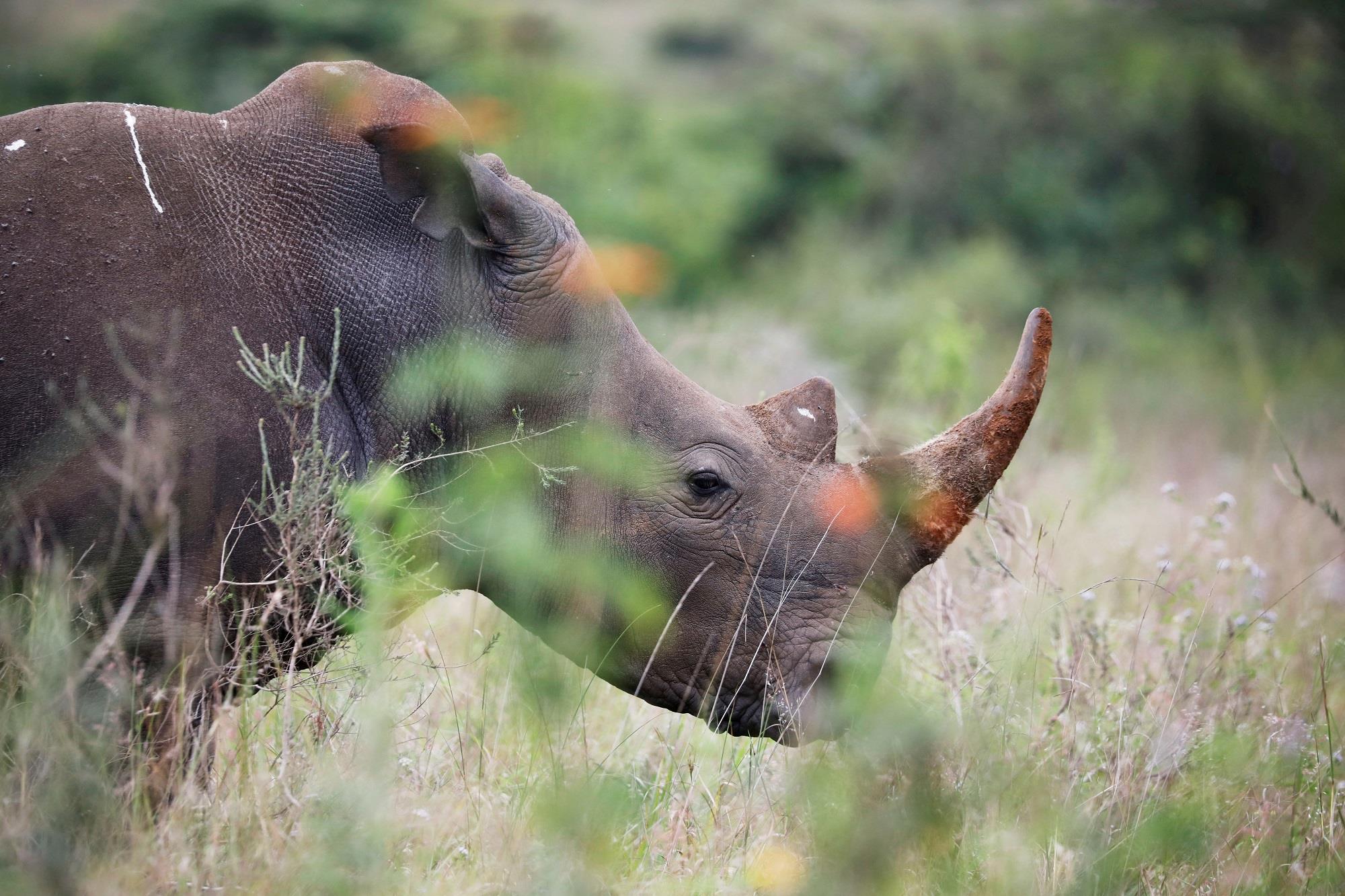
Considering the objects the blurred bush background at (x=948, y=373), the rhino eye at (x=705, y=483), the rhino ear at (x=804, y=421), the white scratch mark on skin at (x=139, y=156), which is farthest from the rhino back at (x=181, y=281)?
the rhino ear at (x=804, y=421)

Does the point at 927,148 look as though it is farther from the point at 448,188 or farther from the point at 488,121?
the point at 448,188

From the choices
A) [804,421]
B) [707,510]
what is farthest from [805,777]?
[804,421]

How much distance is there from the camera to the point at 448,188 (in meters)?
4.02

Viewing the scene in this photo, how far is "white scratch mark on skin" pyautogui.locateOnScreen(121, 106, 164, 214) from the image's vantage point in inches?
146

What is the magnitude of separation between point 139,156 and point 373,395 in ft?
3.06

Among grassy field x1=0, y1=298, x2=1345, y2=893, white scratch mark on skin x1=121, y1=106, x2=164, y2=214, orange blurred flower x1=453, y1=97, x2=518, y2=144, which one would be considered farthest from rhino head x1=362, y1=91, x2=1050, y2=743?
orange blurred flower x1=453, y1=97, x2=518, y2=144

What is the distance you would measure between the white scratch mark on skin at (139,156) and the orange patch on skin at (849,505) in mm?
2137

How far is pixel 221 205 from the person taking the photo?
3.81 metres

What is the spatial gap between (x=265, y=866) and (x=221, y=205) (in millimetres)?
1834

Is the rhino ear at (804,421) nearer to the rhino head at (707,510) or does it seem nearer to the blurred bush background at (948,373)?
the rhino head at (707,510)

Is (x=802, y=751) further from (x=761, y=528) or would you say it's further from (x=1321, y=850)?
(x=1321, y=850)

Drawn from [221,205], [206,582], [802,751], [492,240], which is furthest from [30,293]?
[802,751]

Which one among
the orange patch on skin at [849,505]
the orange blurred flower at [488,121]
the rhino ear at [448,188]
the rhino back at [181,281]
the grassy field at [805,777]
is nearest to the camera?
the grassy field at [805,777]

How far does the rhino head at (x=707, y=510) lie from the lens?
13.5ft
